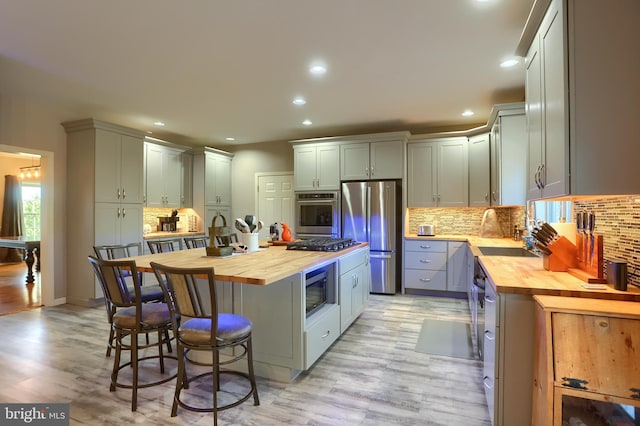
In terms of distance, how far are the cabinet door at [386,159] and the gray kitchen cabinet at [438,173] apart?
238 millimetres

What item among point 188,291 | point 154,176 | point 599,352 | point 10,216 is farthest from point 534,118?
point 10,216

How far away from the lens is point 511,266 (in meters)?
2.28

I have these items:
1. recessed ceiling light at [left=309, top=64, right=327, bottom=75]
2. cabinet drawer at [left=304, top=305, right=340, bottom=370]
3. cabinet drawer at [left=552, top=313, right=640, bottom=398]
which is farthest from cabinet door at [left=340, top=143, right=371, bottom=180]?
cabinet drawer at [left=552, top=313, right=640, bottom=398]

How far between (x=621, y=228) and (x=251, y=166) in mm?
5875

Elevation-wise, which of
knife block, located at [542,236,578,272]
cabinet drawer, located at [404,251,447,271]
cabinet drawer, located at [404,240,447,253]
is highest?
knife block, located at [542,236,578,272]

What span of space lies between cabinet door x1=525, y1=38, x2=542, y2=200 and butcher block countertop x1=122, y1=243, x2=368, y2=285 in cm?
153

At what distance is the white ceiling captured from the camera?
2283 mm

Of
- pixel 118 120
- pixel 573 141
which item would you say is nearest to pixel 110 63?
pixel 118 120

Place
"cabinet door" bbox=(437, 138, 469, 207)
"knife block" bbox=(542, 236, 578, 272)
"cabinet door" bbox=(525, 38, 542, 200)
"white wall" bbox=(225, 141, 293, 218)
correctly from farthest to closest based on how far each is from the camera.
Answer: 1. "white wall" bbox=(225, 141, 293, 218)
2. "cabinet door" bbox=(437, 138, 469, 207)
3. "knife block" bbox=(542, 236, 578, 272)
4. "cabinet door" bbox=(525, 38, 542, 200)

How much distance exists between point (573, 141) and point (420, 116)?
3534 millimetres

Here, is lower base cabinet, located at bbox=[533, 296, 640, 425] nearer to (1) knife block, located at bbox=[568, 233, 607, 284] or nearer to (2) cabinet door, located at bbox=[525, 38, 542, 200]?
(1) knife block, located at bbox=[568, 233, 607, 284]

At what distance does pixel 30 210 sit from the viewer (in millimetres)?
8664

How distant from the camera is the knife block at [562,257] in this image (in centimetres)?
208

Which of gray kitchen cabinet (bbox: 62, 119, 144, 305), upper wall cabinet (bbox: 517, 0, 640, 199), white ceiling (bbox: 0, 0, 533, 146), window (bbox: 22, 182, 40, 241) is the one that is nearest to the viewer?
upper wall cabinet (bbox: 517, 0, 640, 199)
